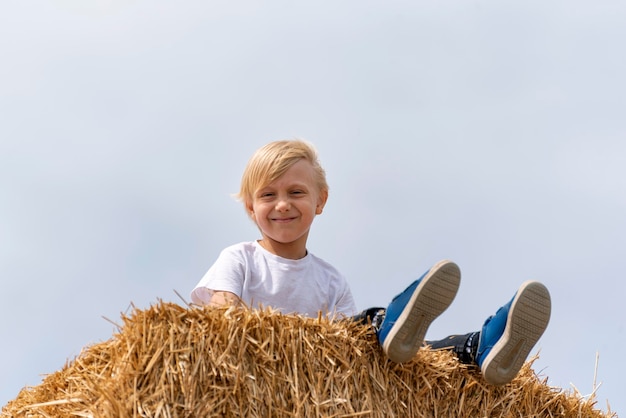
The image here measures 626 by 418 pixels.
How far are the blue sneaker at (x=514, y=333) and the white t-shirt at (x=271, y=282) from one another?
0.85 meters

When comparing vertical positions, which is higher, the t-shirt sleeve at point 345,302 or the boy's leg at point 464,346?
the t-shirt sleeve at point 345,302

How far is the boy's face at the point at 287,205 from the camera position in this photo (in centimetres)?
423

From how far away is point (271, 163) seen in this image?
4.21m

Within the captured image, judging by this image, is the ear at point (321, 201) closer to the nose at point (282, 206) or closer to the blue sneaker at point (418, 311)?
the nose at point (282, 206)

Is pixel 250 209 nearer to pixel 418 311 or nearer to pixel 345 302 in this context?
pixel 345 302

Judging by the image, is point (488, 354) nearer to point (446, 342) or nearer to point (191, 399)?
point (446, 342)

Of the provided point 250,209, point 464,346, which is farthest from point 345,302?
point 464,346

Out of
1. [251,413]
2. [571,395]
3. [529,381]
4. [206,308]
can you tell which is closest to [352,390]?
[251,413]

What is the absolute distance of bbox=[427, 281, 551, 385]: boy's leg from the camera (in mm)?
3611

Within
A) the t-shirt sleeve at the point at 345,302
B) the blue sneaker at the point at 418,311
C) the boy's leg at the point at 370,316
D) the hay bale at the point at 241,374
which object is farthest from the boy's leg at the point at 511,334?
the t-shirt sleeve at the point at 345,302

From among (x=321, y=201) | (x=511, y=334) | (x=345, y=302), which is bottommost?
(x=511, y=334)

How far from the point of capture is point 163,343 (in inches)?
121

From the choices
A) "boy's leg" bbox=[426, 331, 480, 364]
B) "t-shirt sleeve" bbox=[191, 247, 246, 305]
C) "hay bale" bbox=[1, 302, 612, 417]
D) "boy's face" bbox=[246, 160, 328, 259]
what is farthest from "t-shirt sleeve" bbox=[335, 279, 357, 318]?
"hay bale" bbox=[1, 302, 612, 417]

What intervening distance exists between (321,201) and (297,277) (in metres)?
0.49
